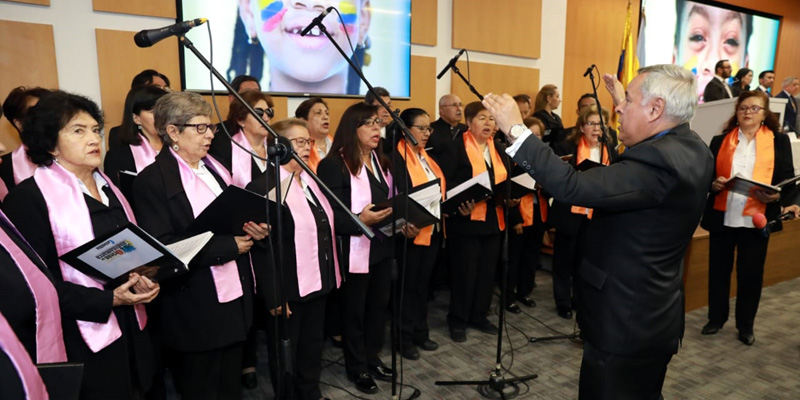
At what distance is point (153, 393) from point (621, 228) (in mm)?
2143

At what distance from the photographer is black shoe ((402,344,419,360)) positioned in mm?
3023

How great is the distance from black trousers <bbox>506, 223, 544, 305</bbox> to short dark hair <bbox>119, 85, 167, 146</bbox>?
2.79 meters

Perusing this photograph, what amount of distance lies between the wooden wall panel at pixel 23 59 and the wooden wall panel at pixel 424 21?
119 inches

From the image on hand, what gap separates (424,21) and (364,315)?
3.33 meters

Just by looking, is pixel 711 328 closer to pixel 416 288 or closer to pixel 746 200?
pixel 746 200

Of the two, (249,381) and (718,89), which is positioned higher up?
(718,89)

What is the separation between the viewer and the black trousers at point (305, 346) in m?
2.23

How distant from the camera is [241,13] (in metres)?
3.82

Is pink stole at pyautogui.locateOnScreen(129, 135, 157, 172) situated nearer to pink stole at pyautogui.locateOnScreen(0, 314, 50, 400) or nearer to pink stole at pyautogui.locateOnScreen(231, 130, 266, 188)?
pink stole at pyautogui.locateOnScreen(231, 130, 266, 188)

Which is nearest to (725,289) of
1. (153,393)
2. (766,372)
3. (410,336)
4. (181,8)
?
(766,372)

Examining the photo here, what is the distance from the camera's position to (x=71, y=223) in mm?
1541

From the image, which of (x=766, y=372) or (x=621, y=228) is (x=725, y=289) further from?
(x=621, y=228)

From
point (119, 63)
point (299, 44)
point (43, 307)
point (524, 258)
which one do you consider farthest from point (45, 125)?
point (524, 258)

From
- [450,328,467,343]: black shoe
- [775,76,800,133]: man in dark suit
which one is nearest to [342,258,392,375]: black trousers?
[450,328,467,343]: black shoe
